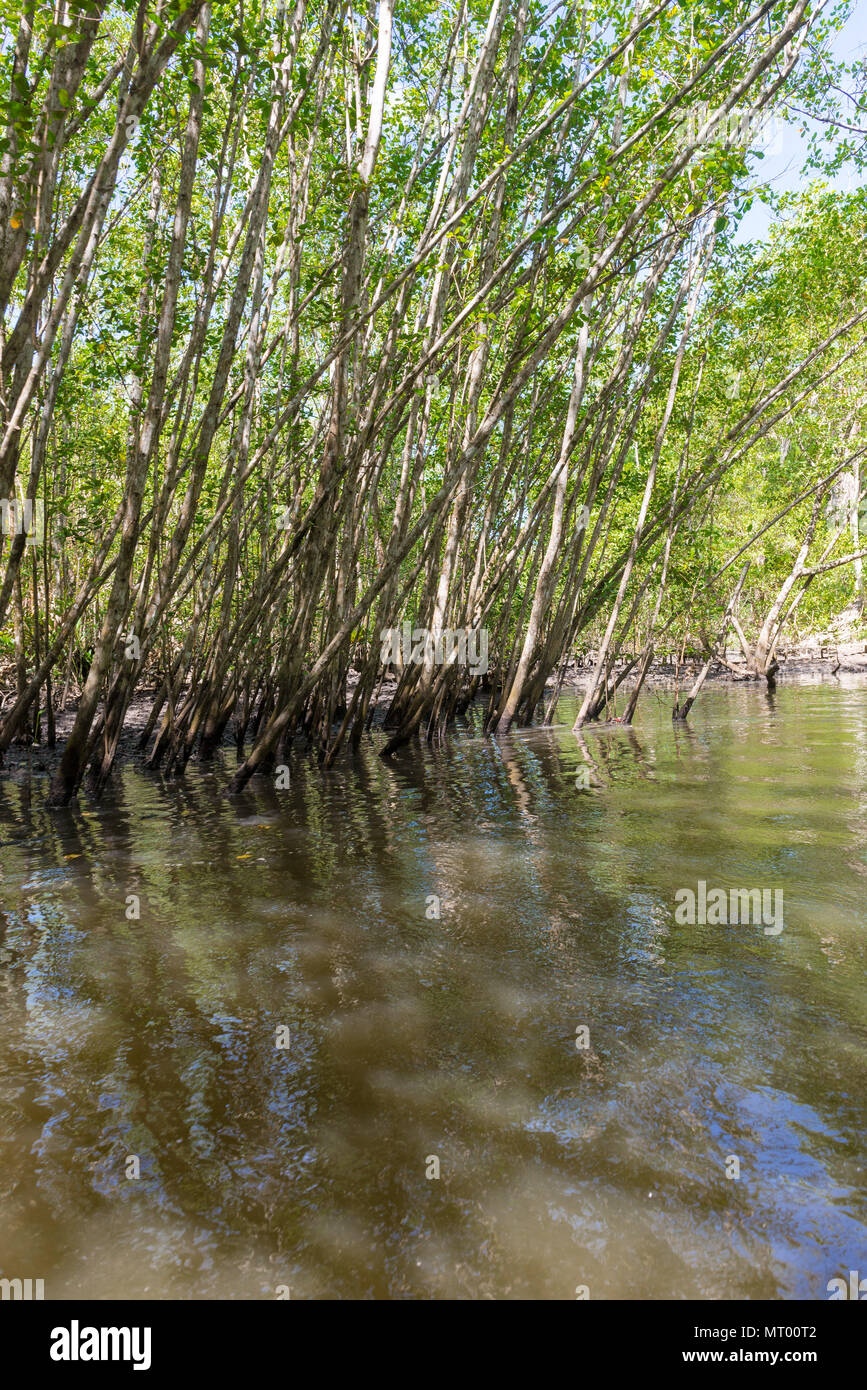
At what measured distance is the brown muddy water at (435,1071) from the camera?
1.64 metres

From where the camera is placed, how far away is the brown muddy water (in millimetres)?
1642

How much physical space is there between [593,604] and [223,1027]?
1139 centimetres

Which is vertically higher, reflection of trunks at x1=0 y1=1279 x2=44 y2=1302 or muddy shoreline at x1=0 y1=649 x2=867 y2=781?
reflection of trunks at x1=0 y1=1279 x2=44 y2=1302

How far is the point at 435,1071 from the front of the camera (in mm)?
2309

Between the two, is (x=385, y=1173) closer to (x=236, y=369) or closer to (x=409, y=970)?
(x=409, y=970)

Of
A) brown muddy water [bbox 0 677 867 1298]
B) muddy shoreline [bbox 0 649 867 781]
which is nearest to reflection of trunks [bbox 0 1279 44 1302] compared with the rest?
brown muddy water [bbox 0 677 867 1298]

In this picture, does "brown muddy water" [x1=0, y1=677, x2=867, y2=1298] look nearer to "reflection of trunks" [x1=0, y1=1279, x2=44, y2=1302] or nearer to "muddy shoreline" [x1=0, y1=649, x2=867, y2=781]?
"reflection of trunks" [x1=0, y1=1279, x2=44, y2=1302]

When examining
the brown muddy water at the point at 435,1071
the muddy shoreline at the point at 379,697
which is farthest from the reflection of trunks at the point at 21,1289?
the muddy shoreline at the point at 379,697

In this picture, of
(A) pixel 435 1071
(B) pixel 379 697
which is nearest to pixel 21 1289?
(A) pixel 435 1071

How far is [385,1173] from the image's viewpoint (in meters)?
1.88

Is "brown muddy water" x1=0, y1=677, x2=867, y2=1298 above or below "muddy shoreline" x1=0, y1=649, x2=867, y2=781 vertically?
above

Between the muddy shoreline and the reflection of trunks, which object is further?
the muddy shoreline

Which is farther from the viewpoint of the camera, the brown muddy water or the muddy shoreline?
the muddy shoreline

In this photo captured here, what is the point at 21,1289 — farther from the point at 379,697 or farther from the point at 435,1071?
the point at 379,697
